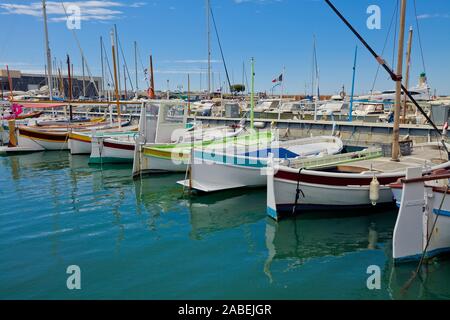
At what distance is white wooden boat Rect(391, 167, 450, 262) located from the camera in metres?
8.05

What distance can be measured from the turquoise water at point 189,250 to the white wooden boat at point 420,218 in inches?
16.3

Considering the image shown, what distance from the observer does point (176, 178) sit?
697 inches

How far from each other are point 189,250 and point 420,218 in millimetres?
5531

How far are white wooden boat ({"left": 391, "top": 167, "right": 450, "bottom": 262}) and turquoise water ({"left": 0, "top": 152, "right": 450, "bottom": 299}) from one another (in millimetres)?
414

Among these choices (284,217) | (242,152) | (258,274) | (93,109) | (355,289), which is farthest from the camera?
(93,109)

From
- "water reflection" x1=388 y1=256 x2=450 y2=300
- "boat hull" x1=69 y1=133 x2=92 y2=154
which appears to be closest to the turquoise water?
"water reflection" x1=388 y1=256 x2=450 y2=300

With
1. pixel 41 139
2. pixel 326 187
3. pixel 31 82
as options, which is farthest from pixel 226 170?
pixel 31 82

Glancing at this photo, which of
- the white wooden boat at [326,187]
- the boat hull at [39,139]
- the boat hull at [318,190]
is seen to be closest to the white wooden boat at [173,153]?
the white wooden boat at [326,187]

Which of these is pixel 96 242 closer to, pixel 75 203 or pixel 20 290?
pixel 20 290

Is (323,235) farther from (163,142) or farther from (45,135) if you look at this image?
(45,135)

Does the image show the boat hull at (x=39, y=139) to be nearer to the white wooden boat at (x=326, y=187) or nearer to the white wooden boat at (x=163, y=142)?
the white wooden boat at (x=163, y=142)

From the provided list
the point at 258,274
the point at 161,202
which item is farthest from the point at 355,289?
the point at 161,202

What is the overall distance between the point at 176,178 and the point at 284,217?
24.6 feet

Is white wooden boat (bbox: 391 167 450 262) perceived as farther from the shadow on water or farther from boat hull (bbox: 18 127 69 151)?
boat hull (bbox: 18 127 69 151)
